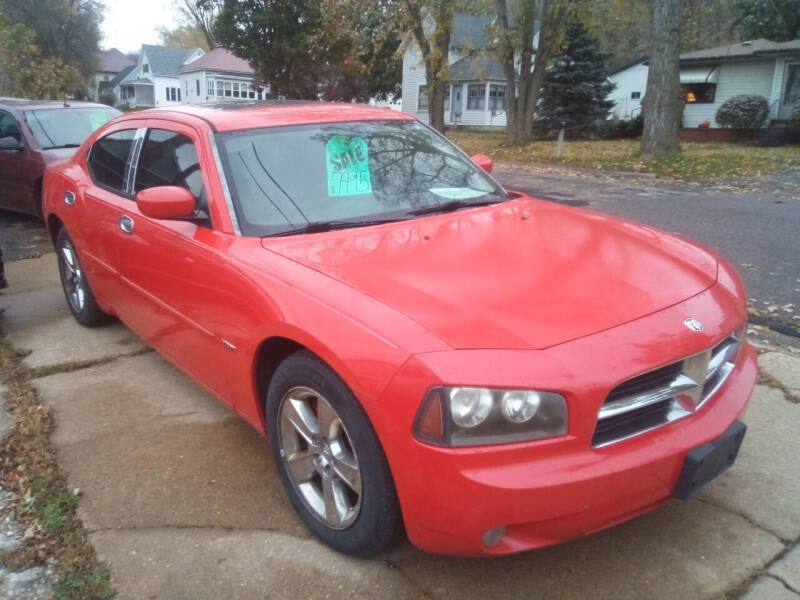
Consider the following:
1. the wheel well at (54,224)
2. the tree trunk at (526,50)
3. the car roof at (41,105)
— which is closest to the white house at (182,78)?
the tree trunk at (526,50)

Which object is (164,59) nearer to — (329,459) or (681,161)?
(681,161)

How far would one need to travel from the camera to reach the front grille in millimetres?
2107

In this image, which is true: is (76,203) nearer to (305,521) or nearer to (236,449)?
(236,449)

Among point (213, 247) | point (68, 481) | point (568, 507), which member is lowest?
point (68, 481)

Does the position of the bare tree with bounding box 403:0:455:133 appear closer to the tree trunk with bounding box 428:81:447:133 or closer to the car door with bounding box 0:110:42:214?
the tree trunk with bounding box 428:81:447:133

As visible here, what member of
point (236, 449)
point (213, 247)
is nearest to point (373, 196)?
point (213, 247)

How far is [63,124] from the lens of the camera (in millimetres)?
8562

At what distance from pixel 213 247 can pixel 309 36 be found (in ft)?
117

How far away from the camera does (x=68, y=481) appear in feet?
10.1

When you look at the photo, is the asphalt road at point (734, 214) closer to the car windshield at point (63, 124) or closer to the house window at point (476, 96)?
the car windshield at point (63, 124)

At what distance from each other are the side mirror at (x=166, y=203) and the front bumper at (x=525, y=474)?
4.99 feet

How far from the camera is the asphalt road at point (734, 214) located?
18.6 ft

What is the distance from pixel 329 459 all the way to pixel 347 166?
1.51m

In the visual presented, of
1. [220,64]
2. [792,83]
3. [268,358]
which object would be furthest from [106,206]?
[220,64]
